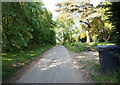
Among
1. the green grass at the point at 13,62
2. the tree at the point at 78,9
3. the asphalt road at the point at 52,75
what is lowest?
the asphalt road at the point at 52,75

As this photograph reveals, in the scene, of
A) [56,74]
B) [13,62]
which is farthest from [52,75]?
[13,62]

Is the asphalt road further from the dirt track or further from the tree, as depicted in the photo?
the tree

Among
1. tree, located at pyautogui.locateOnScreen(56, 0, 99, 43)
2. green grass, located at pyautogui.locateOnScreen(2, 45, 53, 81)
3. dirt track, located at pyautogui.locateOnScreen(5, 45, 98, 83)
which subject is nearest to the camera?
dirt track, located at pyautogui.locateOnScreen(5, 45, 98, 83)

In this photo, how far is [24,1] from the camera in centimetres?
494

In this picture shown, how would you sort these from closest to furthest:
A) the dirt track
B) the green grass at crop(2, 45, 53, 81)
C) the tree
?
1. the dirt track
2. the green grass at crop(2, 45, 53, 81)
3. the tree

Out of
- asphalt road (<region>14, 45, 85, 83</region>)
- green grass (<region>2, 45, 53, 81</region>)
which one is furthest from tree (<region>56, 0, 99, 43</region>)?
asphalt road (<region>14, 45, 85, 83</region>)

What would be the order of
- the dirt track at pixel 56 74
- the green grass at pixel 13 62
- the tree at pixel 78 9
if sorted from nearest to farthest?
the dirt track at pixel 56 74, the green grass at pixel 13 62, the tree at pixel 78 9

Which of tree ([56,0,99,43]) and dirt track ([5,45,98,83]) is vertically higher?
tree ([56,0,99,43])

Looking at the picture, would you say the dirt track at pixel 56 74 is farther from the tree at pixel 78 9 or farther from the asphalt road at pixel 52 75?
the tree at pixel 78 9

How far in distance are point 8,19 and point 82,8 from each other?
15184 mm

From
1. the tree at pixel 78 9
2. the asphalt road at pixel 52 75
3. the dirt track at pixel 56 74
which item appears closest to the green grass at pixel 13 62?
the dirt track at pixel 56 74

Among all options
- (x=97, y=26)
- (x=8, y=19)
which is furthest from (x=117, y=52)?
(x=97, y=26)

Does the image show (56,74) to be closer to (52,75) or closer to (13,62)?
(52,75)

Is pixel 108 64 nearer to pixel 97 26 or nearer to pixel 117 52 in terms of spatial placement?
pixel 117 52
